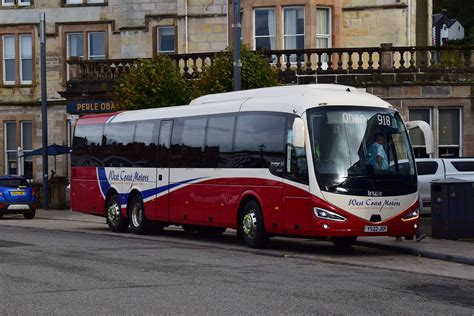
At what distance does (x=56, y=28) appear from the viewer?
45.3 metres

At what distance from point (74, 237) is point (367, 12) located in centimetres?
1716

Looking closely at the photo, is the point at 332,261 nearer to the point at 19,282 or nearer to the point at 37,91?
the point at 19,282

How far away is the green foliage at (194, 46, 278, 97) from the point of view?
30.6m

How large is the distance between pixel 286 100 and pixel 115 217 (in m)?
8.49

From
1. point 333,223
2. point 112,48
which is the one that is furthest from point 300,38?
point 333,223

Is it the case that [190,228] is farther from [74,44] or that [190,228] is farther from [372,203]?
[74,44]

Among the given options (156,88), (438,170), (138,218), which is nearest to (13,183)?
(156,88)

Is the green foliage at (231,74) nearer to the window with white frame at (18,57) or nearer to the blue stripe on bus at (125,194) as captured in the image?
the blue stripe on bus at (125,194)

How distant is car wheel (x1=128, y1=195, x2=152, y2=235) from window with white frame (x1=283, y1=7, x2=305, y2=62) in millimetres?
12250

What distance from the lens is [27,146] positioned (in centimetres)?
4653

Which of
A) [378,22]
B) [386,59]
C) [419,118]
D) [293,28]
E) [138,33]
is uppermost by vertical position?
[138,33]

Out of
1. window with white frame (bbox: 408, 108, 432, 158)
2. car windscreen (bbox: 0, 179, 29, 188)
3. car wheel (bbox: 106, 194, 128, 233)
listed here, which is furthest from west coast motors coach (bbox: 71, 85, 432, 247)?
car windscreen (bbox: 0, 179, 29, 188)

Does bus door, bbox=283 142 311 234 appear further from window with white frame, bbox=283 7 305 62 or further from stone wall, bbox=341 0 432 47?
stone wall, bbox=341 0 432 47

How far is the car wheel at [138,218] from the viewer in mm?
26688
